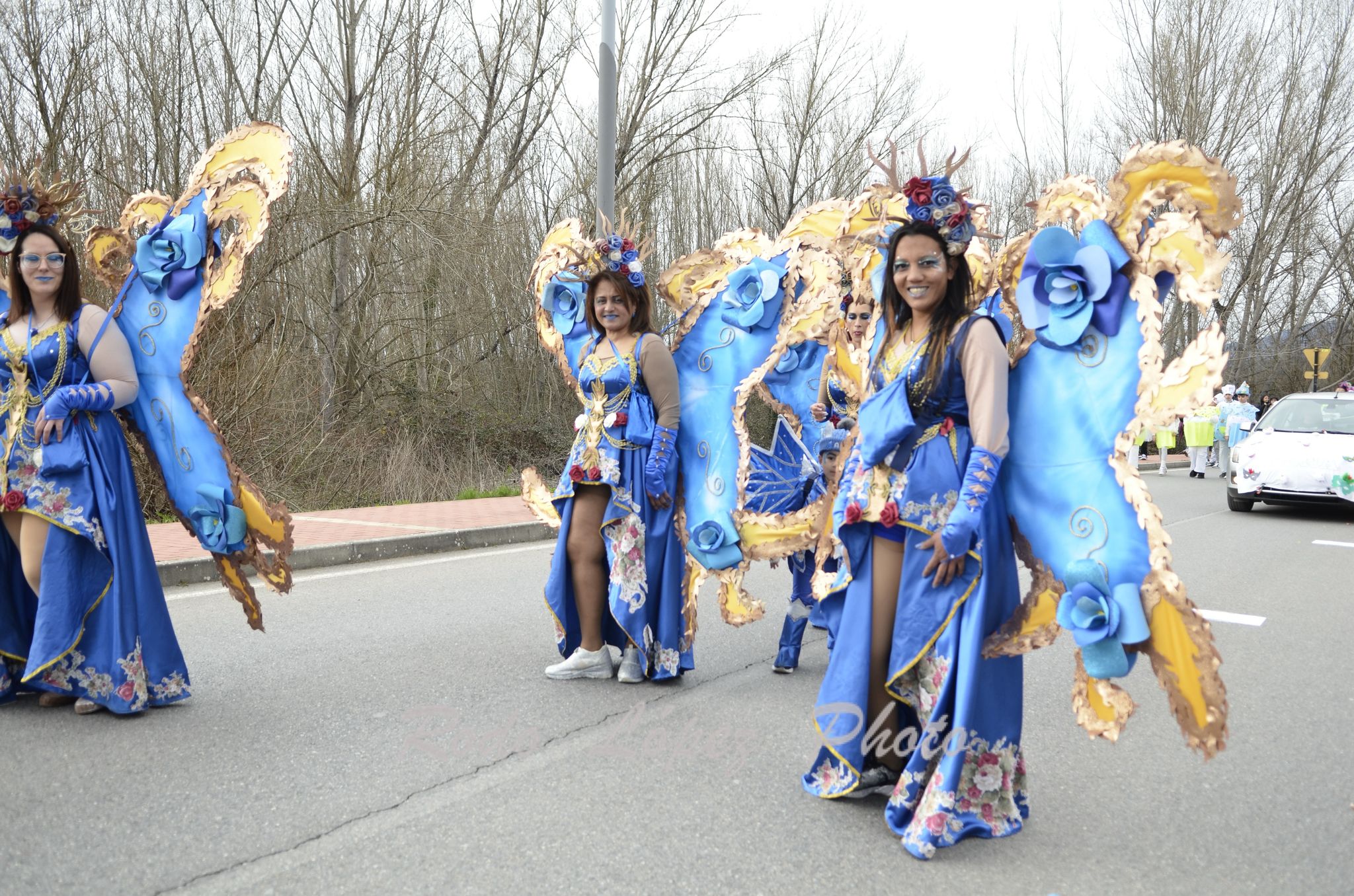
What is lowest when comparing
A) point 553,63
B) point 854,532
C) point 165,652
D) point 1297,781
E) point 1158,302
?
point 1297,781

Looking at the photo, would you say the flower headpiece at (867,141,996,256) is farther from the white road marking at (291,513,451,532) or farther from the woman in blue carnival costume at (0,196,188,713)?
the white road marking at (291,513,451,532)

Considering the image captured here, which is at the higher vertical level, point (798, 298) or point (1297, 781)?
point (798, 298)

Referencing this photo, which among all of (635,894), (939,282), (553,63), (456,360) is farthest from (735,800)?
(553,63)

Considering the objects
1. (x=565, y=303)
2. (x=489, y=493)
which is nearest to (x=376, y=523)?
(x=489, y=493)

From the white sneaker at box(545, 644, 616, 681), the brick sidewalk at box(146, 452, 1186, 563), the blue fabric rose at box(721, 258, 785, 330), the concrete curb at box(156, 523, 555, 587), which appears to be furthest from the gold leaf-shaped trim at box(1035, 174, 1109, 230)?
the brick sidewalk at box(146, 452, 1186, 563)

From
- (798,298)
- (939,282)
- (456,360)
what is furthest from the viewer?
(456,360)

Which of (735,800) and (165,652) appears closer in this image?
(735,800)

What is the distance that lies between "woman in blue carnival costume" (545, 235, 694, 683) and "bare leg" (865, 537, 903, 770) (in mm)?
1694

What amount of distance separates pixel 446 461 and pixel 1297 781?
491 inches

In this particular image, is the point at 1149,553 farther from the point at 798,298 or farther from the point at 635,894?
the point at 798,298

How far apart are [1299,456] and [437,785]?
1258cm

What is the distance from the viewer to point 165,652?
4438mm

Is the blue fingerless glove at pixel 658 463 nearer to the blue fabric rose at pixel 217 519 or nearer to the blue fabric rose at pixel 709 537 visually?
the blue fabric rose at pixel 709 537

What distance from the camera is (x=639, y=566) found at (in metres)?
5.04
